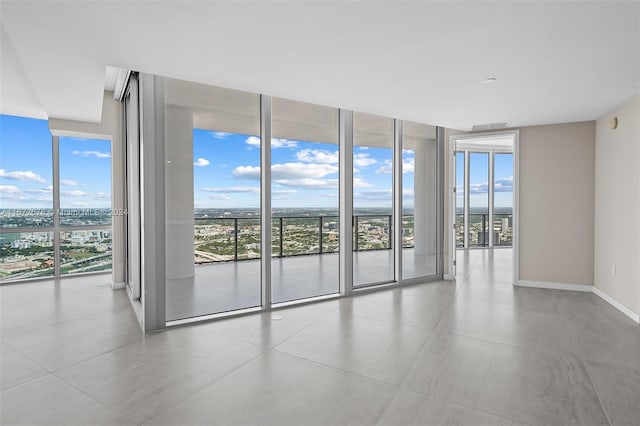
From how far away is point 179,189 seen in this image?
148 inches

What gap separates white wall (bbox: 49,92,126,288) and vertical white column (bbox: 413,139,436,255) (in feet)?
15.7

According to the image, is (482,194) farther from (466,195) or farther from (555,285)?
(555,285)

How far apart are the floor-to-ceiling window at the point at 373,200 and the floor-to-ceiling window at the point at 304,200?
36cm

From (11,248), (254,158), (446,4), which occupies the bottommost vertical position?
(11,248)

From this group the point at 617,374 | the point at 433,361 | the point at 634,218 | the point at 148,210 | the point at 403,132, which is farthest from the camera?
the point at 403,132

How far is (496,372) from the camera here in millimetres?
2670

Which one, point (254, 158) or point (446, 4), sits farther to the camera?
point (254, 158)

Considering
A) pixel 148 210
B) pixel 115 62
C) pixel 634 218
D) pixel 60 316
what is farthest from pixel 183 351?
pixel 634 218

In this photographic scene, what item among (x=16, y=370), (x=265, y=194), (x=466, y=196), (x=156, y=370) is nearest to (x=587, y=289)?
(x=466, y=196)

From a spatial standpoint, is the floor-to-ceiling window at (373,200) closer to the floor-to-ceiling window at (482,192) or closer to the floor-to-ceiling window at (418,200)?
the floor-to-ceiling window at (418,200)

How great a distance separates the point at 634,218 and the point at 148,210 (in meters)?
5.51

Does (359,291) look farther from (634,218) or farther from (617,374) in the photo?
(634,218)

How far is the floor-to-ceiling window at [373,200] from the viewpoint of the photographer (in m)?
5.10

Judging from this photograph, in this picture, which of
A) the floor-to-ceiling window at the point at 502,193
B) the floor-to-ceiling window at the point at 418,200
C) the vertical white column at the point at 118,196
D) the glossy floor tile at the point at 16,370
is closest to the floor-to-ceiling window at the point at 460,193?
the floor-to-ceiling window at the point at 502,193
